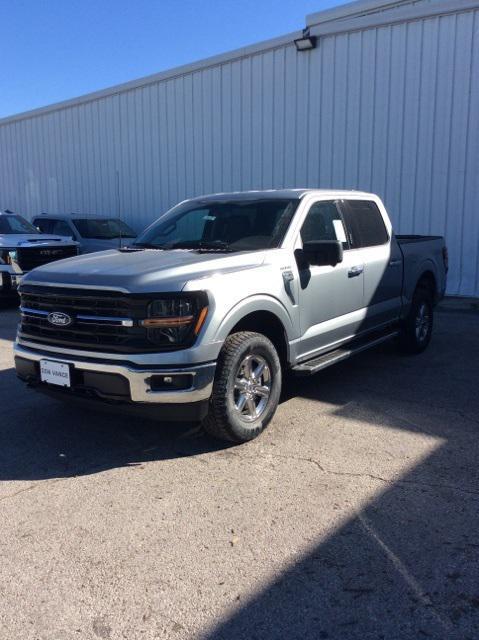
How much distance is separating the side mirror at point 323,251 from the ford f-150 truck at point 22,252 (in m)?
6.96

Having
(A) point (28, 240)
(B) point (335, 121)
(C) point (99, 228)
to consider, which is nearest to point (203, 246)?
(A) point (28, 240)

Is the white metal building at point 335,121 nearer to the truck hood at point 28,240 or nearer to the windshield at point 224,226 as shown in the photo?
the truck hood at point 28,240

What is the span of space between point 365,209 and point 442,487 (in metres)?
3.41

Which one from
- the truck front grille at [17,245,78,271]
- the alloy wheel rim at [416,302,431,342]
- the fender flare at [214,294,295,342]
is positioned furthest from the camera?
the truck front grille at [17,245,78,271]

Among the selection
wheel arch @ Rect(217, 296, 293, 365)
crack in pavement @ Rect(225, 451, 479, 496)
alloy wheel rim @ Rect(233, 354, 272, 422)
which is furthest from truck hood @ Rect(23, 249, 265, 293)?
crack in pavement @ Rect(225, 451, 479, 496)

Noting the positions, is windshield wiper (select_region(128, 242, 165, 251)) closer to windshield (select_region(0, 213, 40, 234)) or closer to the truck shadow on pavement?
the truck shadow on pavement

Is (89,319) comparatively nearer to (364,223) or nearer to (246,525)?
(246,525)

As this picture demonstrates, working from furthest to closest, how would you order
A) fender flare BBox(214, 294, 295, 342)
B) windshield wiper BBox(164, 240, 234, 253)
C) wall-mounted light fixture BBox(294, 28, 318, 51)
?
wall-mounted light fixture BBox(294, 28, 318, 51), windshield wiper BBox(164, 240, 234, 253), fender flare BBox(214, 294, 295, 342)

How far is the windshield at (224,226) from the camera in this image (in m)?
5.06

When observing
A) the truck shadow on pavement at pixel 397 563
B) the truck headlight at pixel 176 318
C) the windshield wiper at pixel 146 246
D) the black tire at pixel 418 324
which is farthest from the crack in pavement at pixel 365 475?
the black tire at pixel 418 324

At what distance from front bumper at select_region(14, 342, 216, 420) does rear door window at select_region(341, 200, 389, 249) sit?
2604mm

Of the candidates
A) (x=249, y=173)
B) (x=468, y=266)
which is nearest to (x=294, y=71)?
(x=249, y=173)

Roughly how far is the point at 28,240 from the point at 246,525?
9.19 meters

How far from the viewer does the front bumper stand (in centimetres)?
390
